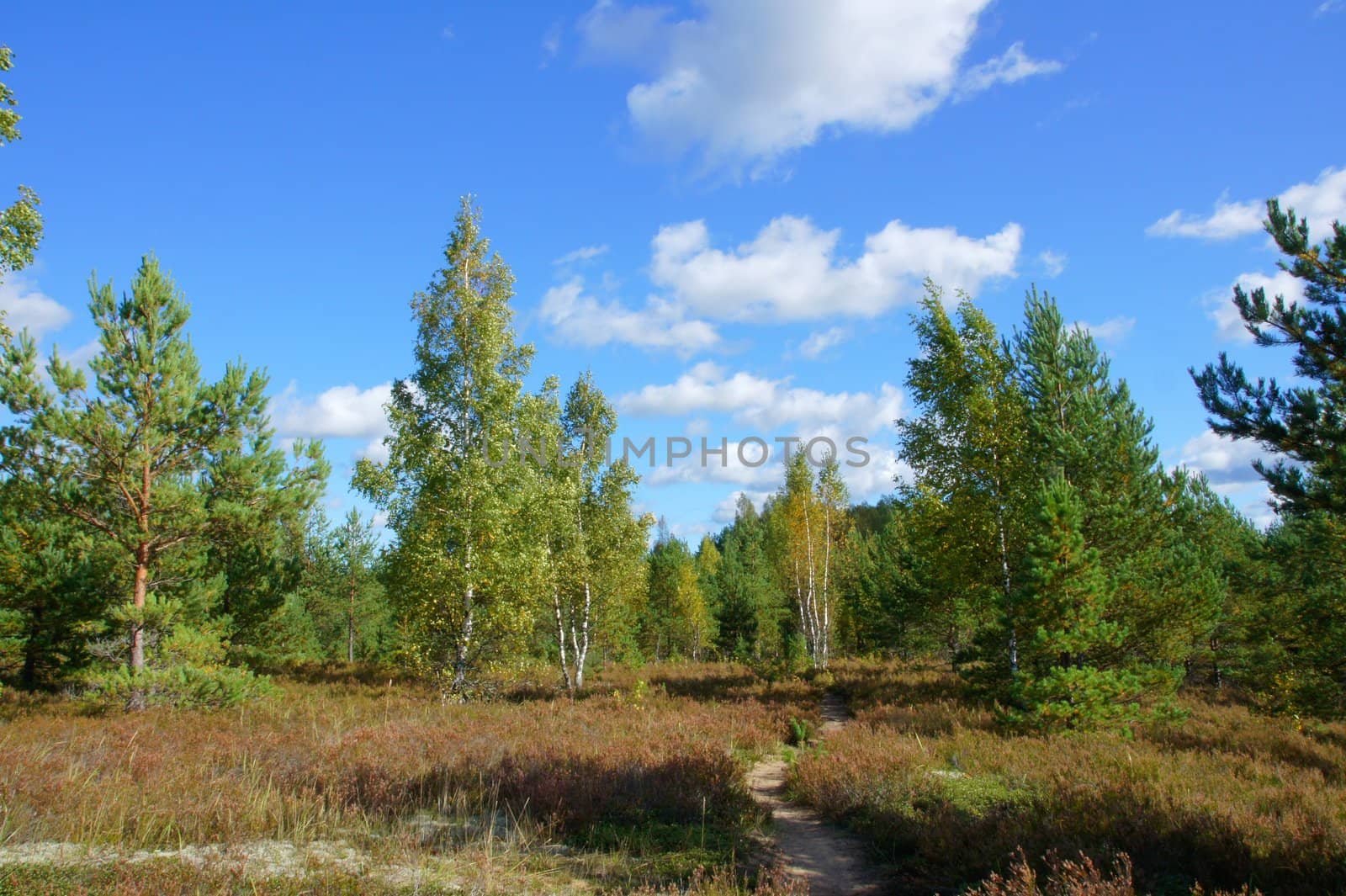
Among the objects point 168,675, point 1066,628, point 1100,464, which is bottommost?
point 168,675

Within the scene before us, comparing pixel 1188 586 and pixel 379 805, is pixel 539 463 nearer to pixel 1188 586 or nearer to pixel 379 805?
pixel 379 805

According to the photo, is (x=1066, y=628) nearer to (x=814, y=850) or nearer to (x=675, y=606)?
(x=814, y=850)

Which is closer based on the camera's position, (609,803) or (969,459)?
(609,803)

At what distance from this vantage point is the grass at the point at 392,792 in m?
6.75

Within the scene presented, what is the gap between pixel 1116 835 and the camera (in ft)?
23.3

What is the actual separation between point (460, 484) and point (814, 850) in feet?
43.5

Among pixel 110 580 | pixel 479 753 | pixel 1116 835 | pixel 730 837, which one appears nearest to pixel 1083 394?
pixel 1116 835

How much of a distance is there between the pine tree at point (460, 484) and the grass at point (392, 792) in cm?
377

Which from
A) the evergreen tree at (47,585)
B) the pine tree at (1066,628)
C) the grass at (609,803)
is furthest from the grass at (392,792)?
the pine tree at (1066,628)

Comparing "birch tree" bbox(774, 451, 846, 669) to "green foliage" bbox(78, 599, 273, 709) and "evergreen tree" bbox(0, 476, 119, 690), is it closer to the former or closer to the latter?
"green foliage" bbox(78, 599, 273, 709)

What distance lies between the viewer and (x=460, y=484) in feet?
61.4

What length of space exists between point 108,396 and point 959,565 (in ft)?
63.4

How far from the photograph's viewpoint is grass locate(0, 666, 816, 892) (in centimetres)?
675

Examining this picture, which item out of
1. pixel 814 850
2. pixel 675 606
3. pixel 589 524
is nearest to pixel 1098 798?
pixel 814 850
